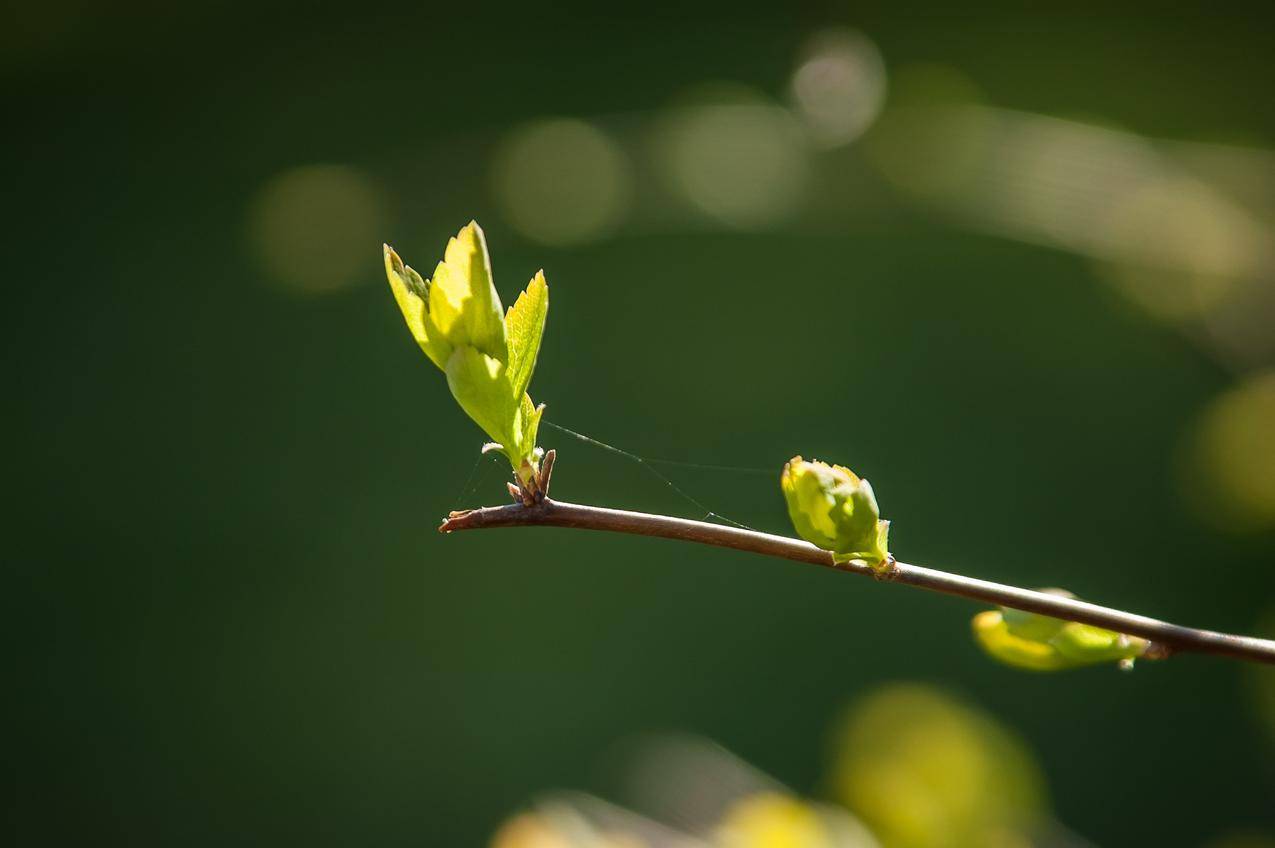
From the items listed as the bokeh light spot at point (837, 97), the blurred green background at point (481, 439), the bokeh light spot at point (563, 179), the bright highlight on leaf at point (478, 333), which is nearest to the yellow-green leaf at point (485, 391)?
the bright highlight on leaf at point (478, 333)

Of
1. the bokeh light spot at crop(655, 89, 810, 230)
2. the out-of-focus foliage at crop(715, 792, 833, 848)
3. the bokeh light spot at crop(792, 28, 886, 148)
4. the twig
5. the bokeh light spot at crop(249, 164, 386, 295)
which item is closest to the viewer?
the twig

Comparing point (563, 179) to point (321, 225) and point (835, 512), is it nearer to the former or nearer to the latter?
point (321, 225)

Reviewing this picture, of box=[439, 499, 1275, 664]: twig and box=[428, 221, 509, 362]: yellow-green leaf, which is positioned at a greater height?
box=[428, 221, 509, 362]: yellow-green leaf

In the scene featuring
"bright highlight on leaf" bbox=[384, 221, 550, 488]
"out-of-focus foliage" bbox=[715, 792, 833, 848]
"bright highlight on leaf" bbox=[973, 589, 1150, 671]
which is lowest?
"out-of-focus foliage" bbox=[715, 792, 833, 848]

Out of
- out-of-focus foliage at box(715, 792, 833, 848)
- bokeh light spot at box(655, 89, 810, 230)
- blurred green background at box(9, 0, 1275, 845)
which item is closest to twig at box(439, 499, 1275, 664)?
out-of-focus foliage at box(715, 792, 833, 848)

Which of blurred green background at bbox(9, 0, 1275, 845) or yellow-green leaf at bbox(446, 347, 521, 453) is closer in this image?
yellow-green leaf at bbox(446, 347, 521, 453)

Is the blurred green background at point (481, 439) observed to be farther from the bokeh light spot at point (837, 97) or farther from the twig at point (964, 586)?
the twig at point (964, 586)

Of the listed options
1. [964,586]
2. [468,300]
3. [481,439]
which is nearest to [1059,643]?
[964,586]

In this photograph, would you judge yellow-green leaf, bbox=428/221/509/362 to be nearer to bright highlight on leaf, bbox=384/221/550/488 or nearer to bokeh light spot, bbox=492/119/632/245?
bright highlight on leaf, bbox=384/221/550/488
